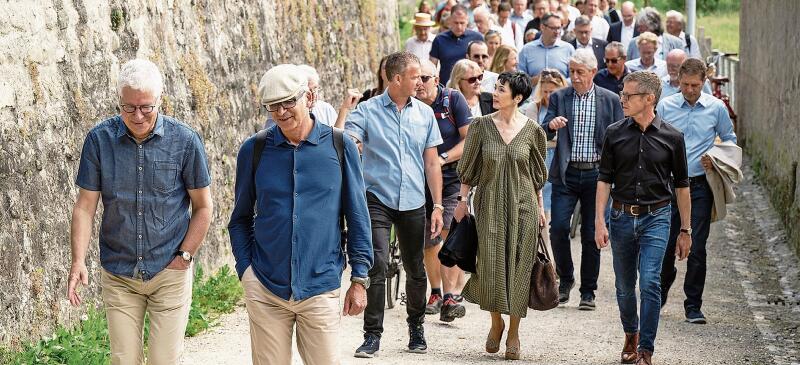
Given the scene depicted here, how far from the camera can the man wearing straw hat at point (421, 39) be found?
53.3ft

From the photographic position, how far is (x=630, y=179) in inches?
337

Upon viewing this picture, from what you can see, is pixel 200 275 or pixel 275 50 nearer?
pixel 200 275

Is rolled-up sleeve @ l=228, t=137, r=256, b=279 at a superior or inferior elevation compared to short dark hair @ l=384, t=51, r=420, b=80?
inferior

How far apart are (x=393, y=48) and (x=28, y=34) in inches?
490

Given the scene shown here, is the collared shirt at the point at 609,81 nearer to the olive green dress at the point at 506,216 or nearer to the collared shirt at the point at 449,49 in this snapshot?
the collared shirt at the point at 449,49

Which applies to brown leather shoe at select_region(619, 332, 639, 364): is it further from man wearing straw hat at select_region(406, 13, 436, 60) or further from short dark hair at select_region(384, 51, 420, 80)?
man wearing straw hat at select_region(406, 13, 436, 60)

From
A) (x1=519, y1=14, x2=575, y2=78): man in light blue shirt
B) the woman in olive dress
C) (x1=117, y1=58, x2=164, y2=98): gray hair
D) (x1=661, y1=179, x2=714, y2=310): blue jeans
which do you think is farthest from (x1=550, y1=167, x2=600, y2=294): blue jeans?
(x1=117, y1=58, x2=164, y2=98): gray hair

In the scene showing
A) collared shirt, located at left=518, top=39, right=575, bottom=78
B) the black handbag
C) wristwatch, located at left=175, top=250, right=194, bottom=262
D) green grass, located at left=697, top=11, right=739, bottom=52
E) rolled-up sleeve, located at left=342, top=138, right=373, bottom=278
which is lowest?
green grass, located at left=697, top=11, right=739, bottom=52

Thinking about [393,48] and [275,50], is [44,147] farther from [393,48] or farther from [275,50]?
[393,48]

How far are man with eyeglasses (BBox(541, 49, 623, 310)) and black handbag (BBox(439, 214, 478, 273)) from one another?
1808mm

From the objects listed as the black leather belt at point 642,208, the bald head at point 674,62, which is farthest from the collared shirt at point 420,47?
the black leather belt at point 642,208

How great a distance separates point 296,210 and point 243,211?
0.93ft

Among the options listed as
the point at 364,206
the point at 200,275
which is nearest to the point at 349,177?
the point at 364,206

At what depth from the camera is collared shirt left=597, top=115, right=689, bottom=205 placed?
8.55 meters
